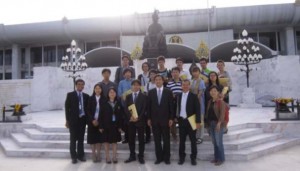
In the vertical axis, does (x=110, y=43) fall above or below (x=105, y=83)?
above

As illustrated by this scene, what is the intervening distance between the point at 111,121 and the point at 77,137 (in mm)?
781

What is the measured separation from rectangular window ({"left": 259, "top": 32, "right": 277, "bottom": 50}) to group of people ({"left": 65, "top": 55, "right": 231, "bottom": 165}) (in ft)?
72.6

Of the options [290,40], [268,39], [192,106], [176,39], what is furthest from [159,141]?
[268,39]

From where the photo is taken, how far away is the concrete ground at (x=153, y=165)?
→ 177 inches

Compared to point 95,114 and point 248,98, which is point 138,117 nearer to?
point 95,114

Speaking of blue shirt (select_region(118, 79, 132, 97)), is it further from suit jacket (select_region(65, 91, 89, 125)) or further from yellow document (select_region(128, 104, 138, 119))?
suit jacket (select_region(65, 91, 89, 125))

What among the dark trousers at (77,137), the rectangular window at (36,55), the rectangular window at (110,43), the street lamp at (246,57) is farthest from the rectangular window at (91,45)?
the dark trousers at (77,137)

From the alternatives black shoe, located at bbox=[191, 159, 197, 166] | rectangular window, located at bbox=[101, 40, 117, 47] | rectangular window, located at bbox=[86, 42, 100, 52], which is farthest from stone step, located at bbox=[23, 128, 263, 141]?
rectangular window, located at bbox=[86, 42, 100, 52]

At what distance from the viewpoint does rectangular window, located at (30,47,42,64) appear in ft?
94.8

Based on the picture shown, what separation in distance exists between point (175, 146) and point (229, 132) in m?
1.49

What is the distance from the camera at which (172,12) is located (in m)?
21.8

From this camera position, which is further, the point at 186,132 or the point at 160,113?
the point at 186,132

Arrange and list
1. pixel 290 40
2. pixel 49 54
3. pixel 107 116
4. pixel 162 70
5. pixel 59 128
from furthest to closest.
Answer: pixel 49 54 → pixel 290 40 → pixel 59 128 → pixel 162 70 → pixel 107 116

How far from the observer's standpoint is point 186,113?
4.60 m
